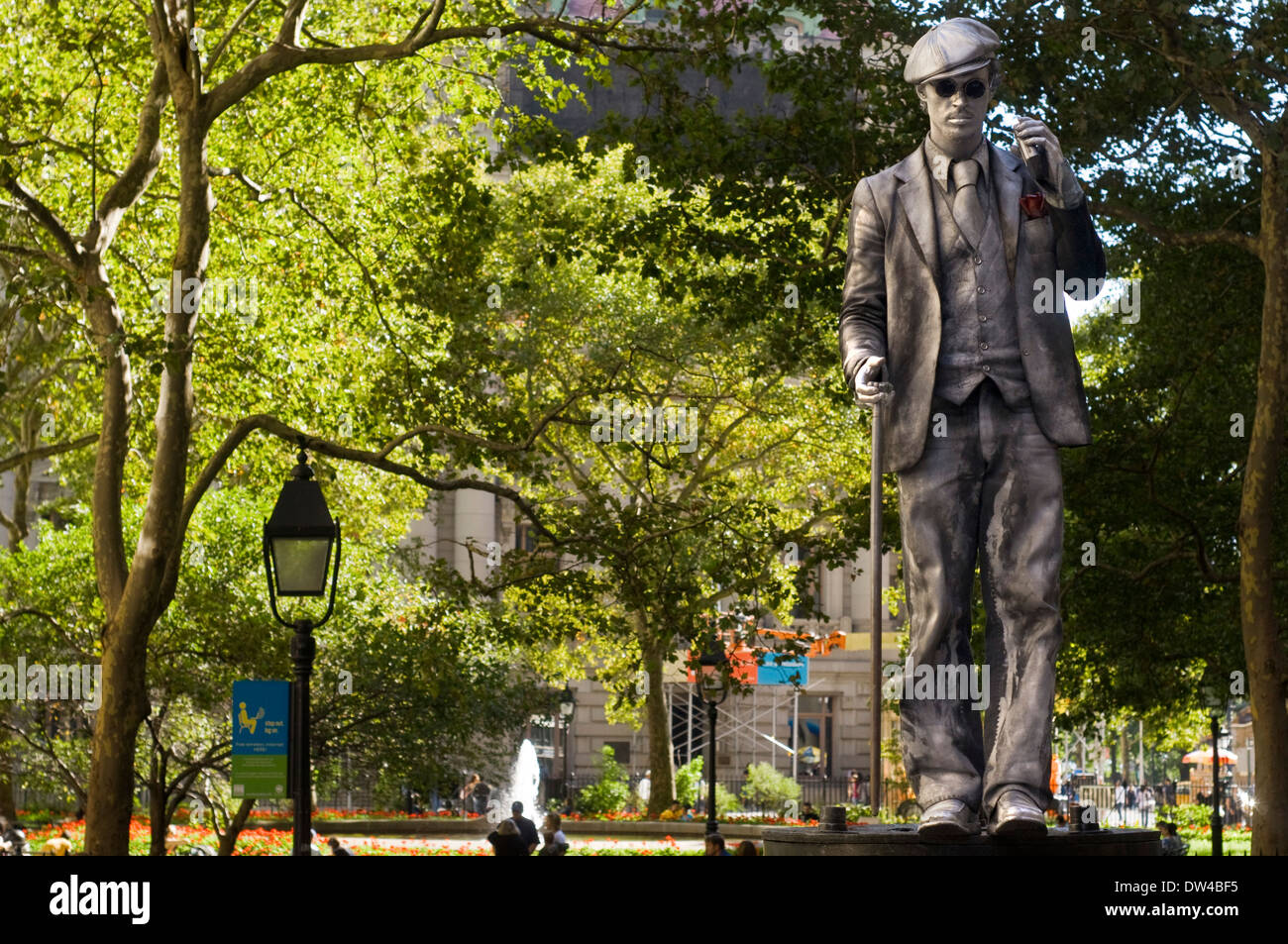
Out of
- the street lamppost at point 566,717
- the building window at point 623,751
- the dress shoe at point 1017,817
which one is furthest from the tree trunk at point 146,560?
the building window at point 623,751

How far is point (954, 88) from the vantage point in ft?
21.2

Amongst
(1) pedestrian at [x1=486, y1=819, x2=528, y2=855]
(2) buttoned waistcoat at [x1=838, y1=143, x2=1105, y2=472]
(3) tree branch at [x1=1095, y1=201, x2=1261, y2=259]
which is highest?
(3) tree branch at [x1=1095, y1=201, x2=1261, y2=259]

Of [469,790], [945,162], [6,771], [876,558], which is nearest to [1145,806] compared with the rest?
[469,790]

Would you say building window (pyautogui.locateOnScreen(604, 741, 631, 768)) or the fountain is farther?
building window (pyautogui.locateOnScreen(604, 741, 631, 768))

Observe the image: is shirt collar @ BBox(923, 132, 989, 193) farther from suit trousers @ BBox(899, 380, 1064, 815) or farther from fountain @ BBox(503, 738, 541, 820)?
fountain @ BBox(503, 738, 541, 820)

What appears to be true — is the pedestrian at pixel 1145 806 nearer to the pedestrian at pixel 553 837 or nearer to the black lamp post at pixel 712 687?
the black lamp post at pixel 712 687

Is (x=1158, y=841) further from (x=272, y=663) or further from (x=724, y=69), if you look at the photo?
(x=272, y=663)

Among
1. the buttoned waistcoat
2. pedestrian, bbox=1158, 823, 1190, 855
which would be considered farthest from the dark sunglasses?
pedestrian, bbox=1158, 823, 1190, 855

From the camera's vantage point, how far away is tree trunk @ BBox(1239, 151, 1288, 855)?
661 inches

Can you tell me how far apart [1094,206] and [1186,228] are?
2892 millimetres

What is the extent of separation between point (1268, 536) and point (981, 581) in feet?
39.6
